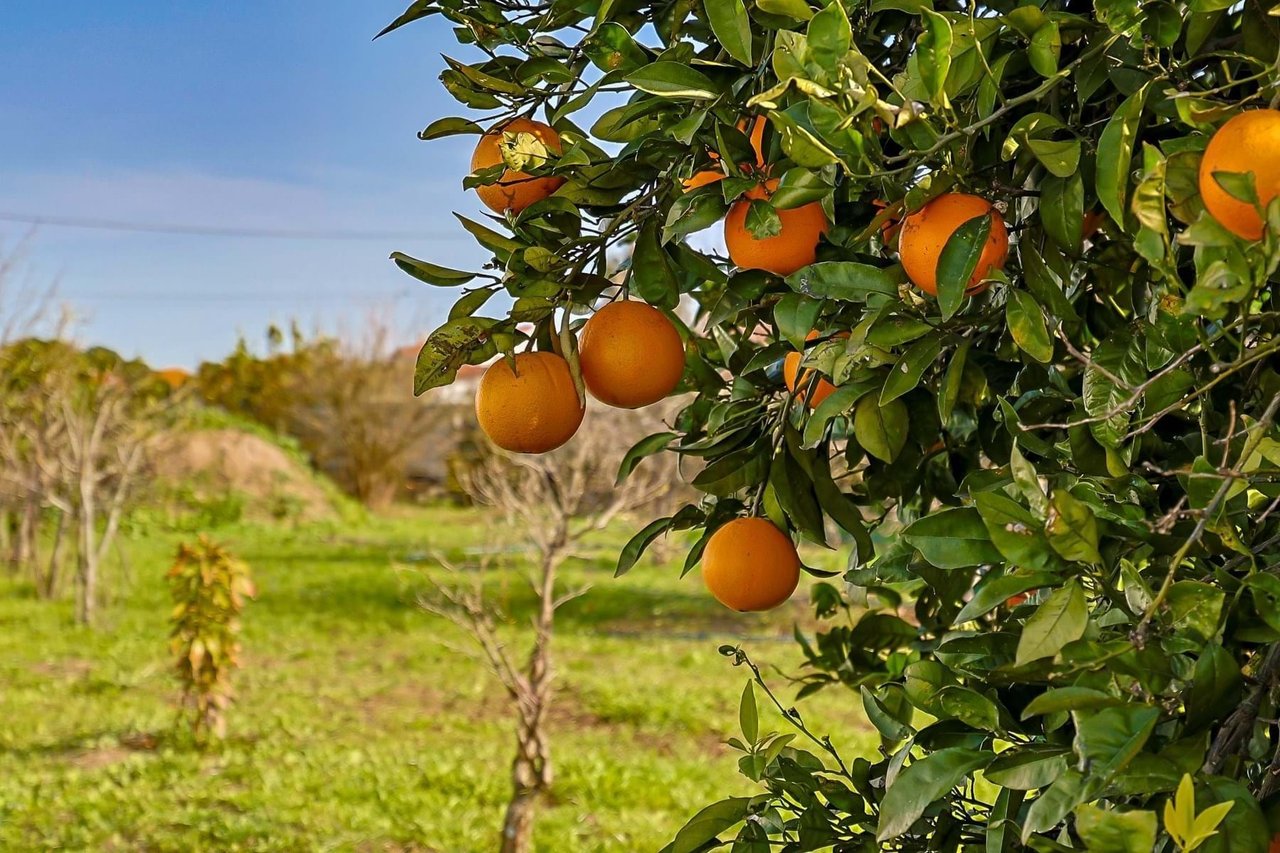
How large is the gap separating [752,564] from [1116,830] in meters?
0.45

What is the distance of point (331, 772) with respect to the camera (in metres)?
4.14

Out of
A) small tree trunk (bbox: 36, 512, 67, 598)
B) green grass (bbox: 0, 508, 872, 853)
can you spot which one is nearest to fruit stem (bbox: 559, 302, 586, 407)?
green grass (bbox: 0, 508, 872, 853)

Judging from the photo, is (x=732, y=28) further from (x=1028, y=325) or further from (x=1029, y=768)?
(x=1029, y=768)

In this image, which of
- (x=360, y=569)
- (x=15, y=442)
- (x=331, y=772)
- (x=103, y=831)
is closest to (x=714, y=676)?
(x=331, y=772)

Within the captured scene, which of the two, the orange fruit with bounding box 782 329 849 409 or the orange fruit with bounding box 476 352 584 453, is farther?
the orange fruit with bounding box 782 329 849 409

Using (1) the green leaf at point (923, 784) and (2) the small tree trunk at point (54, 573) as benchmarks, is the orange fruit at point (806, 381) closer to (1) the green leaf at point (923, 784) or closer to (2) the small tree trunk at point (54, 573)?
(1) the green leaf at point (923, 784)

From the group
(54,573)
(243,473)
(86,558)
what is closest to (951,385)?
(86,558)

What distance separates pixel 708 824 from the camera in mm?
809

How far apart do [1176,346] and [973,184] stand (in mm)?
160

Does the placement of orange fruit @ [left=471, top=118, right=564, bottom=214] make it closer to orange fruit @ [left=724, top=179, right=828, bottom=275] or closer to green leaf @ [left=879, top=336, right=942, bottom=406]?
orange fruit @ [left=724, top=179, right=828, bottom=275]

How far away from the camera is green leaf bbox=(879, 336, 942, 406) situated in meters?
0.74

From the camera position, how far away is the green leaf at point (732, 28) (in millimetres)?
695

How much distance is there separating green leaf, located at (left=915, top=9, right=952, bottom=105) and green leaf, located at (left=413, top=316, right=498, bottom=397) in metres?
0.33

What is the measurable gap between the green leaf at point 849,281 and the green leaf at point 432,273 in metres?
0.24
